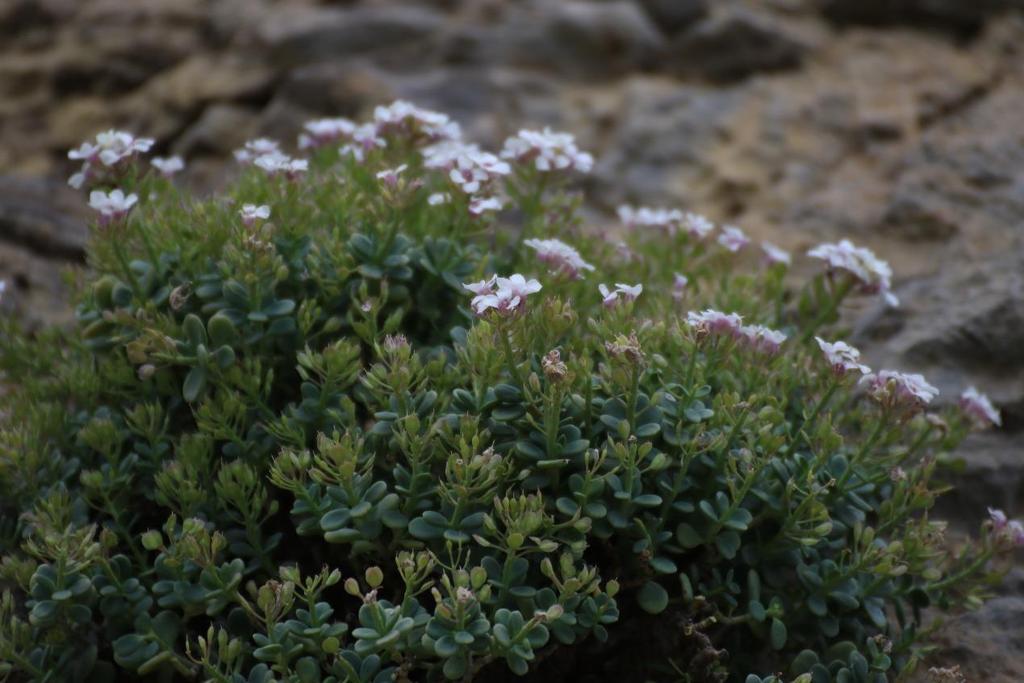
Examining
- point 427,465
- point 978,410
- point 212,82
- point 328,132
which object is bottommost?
point 212,82

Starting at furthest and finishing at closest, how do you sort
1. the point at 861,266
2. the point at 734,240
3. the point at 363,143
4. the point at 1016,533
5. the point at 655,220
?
1. the point at 655,220
2. the point at 734,240
3. the point at 363,143
4. the point at 861,266
5. the point at 1016,533

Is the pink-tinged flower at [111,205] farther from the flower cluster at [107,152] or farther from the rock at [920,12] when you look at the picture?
the rock at [920,12]

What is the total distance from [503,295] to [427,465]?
453mm

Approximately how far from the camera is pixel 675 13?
526cm

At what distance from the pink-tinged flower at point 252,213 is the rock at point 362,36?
8.53 feet

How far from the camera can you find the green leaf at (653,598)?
2475 millimetres

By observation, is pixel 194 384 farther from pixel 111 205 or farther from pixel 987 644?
pixel 987 644

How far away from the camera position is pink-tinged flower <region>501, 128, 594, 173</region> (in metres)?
3.12

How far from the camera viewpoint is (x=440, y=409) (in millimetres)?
2551

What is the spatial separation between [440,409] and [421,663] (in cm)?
59

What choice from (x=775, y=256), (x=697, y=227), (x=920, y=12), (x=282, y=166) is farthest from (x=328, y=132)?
(x=920, y=12)

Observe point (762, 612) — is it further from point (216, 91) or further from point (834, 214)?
point (216, 91)

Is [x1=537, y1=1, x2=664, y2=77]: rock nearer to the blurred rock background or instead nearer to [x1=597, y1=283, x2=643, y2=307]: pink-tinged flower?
the blurred rock background

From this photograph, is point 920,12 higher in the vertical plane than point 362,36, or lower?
higher
